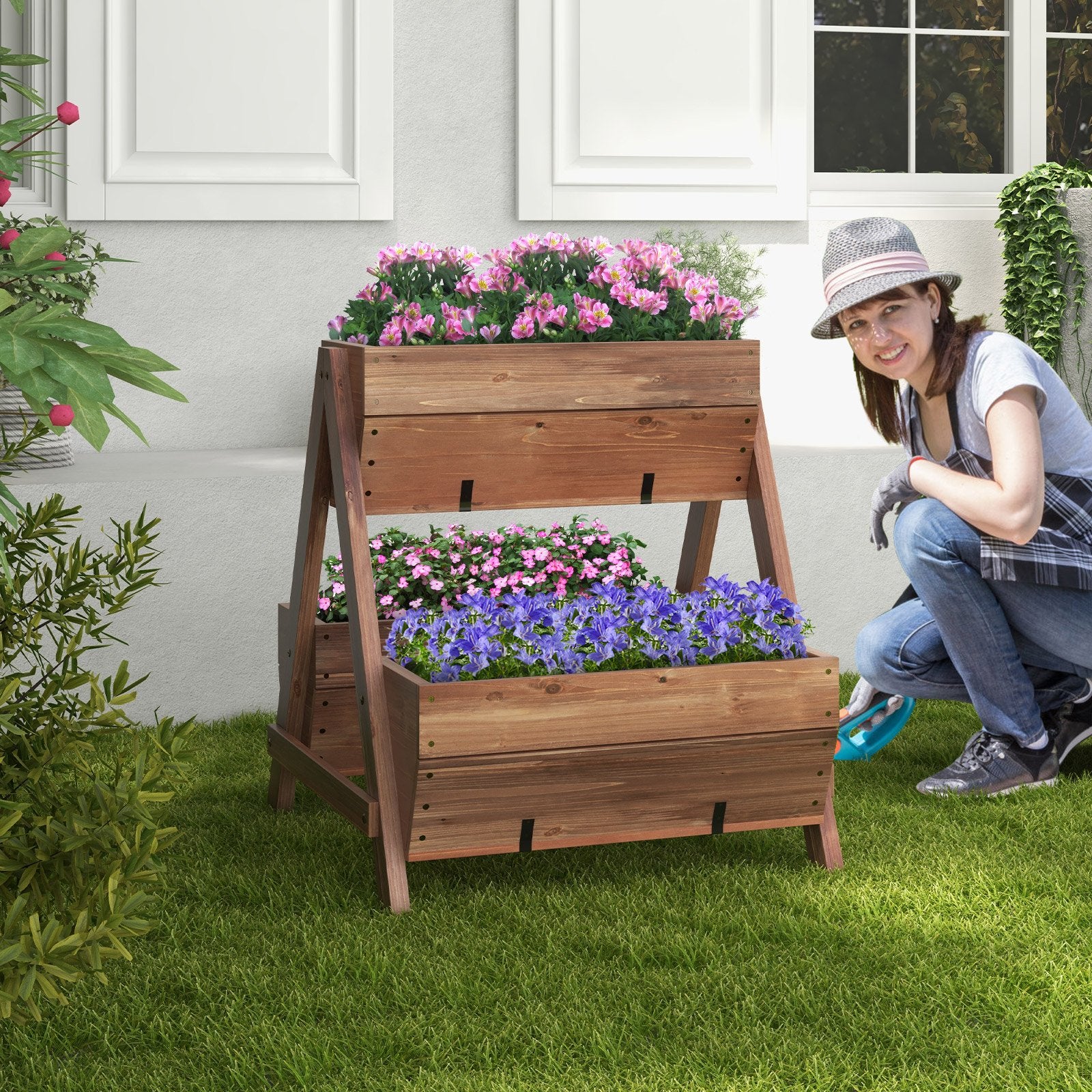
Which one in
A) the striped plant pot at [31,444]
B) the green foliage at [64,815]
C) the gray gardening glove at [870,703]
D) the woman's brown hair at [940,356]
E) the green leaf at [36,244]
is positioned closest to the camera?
the green leaf at [36,244]

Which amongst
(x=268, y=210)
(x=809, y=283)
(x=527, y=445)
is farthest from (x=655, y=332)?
(x=809, y=283)

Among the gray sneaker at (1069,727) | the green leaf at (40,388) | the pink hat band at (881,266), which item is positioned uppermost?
the pink hat band at (881,266)

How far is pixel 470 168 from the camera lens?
4641 millimetres

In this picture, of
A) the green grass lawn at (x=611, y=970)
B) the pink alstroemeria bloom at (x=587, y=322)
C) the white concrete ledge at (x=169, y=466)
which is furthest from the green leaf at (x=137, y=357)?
the white concrete ledge at (x=169, y=466)

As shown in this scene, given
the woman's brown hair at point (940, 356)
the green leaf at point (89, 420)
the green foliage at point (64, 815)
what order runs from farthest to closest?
the woman's brown hair at point (940, 356), the green foliage at point (64, 815), the green leaf at point (89, 420)

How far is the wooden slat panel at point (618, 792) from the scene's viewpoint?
7.73ft

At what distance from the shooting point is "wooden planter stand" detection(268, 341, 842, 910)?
7.77 ft

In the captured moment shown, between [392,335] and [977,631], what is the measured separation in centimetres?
138

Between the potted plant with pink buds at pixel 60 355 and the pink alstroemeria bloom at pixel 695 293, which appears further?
the pink alstroemeria bloom at pixel 695 293

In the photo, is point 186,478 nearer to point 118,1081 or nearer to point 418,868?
point 418,868

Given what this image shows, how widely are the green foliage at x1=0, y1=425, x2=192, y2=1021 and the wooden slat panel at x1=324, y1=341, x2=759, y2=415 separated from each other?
715 mm

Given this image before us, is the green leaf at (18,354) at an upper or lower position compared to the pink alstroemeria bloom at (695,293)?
lower

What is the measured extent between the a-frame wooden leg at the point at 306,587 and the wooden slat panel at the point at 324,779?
39 millimetres

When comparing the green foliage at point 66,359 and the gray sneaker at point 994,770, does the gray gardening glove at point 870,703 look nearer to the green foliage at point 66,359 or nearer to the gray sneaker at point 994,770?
the gray sneaker at point 994,770
